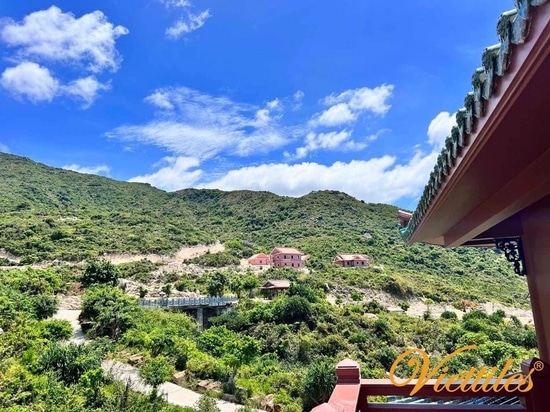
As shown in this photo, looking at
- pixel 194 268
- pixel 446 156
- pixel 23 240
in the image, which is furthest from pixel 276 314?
pixel 23 240

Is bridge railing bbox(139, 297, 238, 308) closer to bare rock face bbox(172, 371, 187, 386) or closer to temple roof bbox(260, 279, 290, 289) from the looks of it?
temple roof bbox(260, 279, 290, 289)

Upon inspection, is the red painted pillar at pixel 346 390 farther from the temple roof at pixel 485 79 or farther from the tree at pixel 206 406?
the tree at pixel 206 406

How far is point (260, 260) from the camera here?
35062mm

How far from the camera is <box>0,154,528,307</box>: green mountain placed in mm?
29156

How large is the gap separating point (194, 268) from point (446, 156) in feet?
101

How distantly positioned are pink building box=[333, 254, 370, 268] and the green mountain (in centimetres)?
105

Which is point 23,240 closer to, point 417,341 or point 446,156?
point 417,341

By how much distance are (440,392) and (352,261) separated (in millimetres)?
32959

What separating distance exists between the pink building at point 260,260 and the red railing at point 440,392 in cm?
3270

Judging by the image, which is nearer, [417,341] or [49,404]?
[49,404]

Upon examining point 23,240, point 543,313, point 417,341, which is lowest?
point 417,341

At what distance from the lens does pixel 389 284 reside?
27406 mm

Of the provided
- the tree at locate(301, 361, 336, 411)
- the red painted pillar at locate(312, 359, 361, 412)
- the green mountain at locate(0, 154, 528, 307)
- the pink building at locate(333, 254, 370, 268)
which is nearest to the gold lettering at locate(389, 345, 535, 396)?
the red painted pillar at locate(312, 359, 361, 412)

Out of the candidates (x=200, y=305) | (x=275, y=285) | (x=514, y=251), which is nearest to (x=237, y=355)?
(x=200, y=305)
